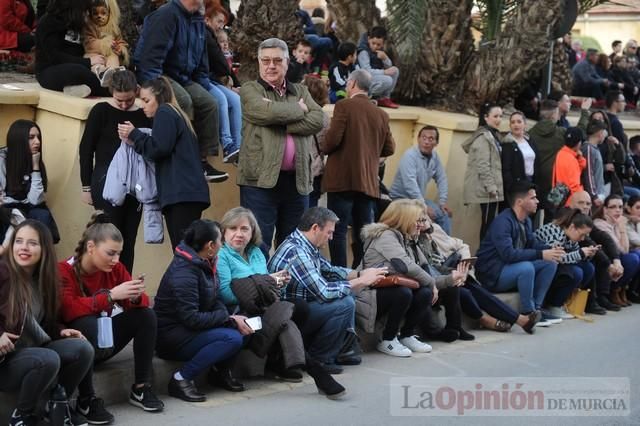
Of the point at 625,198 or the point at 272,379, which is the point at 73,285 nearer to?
the point at 272,379

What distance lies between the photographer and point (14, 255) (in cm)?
693

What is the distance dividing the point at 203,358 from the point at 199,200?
1392mm

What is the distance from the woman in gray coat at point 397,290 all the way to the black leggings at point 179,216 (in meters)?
1.59

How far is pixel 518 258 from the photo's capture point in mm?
11375

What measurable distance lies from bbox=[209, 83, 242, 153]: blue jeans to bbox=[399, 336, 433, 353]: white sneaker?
2170mm

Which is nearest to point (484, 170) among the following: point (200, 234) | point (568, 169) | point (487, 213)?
point (487, 213)

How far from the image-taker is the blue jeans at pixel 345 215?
1051 cm

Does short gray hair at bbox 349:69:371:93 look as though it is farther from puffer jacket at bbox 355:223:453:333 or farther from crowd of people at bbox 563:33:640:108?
crowd of people at bbox 563:33:640:108

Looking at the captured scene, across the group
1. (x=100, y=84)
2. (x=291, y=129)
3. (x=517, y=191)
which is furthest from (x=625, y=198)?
(x=100, y=84)

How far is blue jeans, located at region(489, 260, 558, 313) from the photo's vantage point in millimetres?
11312

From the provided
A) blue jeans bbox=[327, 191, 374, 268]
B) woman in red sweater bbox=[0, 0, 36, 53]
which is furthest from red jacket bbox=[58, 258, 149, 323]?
woman in red sweater bbox=[0, 0, 36, 53]

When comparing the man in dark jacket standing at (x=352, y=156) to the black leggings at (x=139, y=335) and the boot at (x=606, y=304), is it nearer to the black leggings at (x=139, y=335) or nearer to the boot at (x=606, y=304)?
the black leggings at (x=139, y=335)

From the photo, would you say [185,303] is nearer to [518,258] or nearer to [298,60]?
[518,258]

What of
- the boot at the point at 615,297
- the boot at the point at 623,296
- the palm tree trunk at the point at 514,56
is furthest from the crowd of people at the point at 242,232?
the palm tree trunk at the point at 514,56
